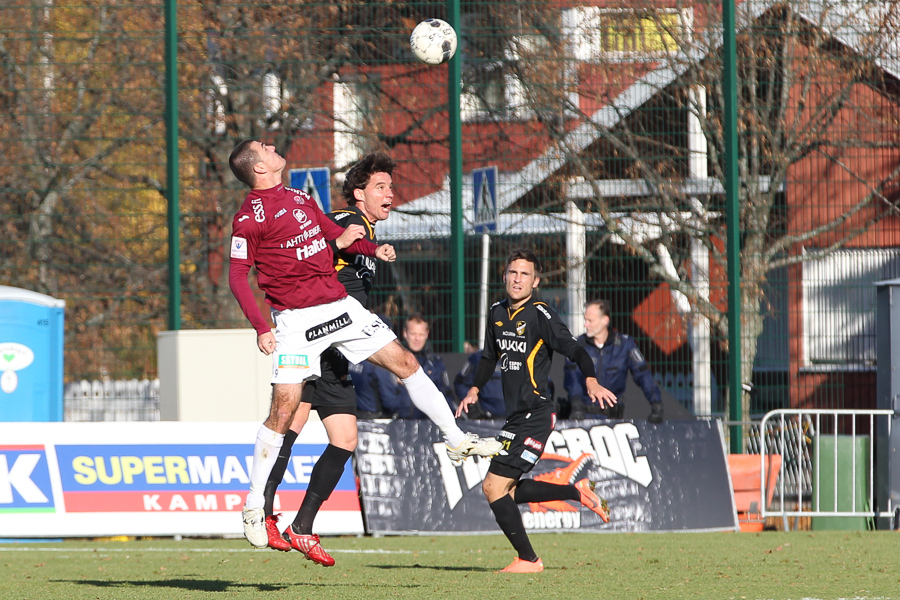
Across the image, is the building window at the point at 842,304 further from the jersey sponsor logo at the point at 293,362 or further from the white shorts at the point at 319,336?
the jersey sponsor logo at the point at 293,362

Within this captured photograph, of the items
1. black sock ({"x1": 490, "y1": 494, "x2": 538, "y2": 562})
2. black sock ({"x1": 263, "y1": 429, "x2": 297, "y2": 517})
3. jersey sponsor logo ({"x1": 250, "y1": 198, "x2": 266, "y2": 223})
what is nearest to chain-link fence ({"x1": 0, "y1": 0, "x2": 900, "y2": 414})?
black sock ({"x1": 490, "y1": 494, "x2": 538, "y2": 562})

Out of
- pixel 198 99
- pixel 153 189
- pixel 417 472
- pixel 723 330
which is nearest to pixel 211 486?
pixel 417 472

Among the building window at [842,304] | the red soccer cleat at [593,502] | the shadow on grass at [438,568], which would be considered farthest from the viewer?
the building window at [842,304]

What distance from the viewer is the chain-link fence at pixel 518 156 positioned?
1295 centimetres

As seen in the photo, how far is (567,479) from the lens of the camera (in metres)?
10.9

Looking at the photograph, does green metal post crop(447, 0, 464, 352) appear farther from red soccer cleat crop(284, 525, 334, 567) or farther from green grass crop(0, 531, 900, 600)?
red soccer cleat crop(284, 525, 334, 567)

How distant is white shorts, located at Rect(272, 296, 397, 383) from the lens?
6.60m

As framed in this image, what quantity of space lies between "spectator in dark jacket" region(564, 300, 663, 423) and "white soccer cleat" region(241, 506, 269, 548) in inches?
212

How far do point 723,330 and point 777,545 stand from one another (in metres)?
3.95

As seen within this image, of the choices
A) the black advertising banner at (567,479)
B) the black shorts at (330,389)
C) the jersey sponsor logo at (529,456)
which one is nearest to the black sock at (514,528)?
the jersey sponsor logo at (529,456)

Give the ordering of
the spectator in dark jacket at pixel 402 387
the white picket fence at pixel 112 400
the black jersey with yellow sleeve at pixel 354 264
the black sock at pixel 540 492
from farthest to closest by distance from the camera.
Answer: the white picket fence at pixel 112 400 < the spectator in dark jacket at pixel 402 387 < the black sock at pixel 540 492 < the black jersey with yellow sleeve at pixel 354 264

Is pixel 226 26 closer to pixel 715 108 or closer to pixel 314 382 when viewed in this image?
pixel 715 108

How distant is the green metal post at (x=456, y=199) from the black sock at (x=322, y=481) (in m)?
5.91

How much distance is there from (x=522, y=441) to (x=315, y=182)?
5.98 m
